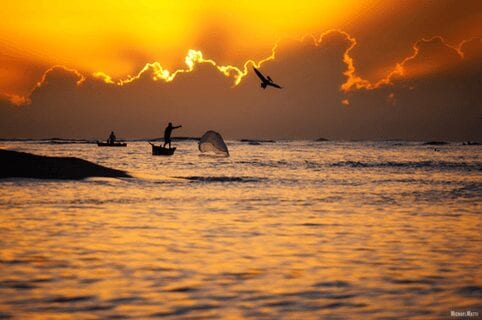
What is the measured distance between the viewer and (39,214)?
64.8 ft

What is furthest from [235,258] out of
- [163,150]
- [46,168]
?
[163,150]

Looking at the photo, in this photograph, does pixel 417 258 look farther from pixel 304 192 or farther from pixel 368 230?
pixel 304 192

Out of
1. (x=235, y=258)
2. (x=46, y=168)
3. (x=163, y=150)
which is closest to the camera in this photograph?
(x=235, y=258)

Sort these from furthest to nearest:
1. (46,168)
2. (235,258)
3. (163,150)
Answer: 1. (163,150)
2. (46,168)
3. (235,258)

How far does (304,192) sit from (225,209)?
9.30 meters

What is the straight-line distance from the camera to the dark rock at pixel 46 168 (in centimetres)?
3644

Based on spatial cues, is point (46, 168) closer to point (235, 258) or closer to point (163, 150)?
point (235, 258)

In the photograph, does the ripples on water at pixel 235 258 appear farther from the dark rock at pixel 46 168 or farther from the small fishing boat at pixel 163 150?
the small fishing boat at pixel 163 150

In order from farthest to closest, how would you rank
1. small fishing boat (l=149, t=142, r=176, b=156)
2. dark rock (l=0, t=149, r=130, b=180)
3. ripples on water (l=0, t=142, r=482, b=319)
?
1. small fishing boat (l=149, t=142, r=176, b=156)
2. dark rock (l=0, t=149, r=130, b=180)
3. ripples on water (l=0, t=142, r=482, b=319)

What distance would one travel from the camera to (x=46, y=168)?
37.7 m

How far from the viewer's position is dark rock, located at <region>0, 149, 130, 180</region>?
120ft

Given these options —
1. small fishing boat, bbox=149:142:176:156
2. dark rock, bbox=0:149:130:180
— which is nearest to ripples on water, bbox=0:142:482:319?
dark rock, bbox=0:149:130:180

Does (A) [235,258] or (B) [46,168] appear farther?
(B) [46,168]

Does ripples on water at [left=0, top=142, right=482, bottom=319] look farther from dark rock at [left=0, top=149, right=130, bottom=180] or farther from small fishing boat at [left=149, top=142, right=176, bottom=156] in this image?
small fishing boat at [left=149, top=142, right=176, bottom=156]
